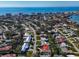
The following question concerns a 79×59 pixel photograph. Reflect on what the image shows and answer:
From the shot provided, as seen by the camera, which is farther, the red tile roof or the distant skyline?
the distant skyline

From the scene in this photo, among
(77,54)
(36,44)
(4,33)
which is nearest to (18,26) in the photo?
(4,33)

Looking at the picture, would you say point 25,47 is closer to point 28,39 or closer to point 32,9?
point 28,39

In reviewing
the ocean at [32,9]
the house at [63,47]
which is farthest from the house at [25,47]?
the ocean at [32,9]

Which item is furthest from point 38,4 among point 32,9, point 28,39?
point 28,39

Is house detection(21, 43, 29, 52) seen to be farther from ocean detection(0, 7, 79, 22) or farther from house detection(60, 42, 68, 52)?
ocean detection(0, 7, 79, 22)

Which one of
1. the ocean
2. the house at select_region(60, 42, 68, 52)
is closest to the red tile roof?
the house at select_region(60, 42, 68, 52)

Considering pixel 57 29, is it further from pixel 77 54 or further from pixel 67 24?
pixel 77 54

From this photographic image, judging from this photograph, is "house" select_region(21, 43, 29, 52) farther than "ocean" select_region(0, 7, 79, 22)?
No

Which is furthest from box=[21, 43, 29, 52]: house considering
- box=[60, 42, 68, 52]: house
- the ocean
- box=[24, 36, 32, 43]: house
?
the ocean

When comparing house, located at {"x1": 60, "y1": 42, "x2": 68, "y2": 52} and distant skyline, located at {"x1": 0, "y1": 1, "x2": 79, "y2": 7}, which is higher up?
distant skyline, located at {"x1": 0, "y1": 1, "x2": 79, "y2": 7}

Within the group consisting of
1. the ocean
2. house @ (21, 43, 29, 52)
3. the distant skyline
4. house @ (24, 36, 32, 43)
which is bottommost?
house @ (21, 43, 29, 52)

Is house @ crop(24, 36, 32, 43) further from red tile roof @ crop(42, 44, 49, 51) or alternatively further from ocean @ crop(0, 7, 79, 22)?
ocean @ crop(0, 7, 79, 22)
